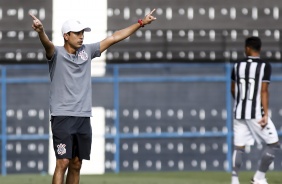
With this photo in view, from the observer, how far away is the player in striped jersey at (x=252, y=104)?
34.4 ft

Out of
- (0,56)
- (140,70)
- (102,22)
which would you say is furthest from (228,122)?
(0,56)

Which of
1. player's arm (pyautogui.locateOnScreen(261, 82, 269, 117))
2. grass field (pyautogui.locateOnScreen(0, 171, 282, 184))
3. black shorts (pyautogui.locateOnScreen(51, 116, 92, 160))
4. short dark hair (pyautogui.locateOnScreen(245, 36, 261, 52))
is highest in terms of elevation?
short dark hair (pyautogui.locateOnScreen(245, 36, 261, 52))

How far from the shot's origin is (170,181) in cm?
1262

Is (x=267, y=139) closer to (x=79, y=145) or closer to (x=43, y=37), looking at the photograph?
(x=79, y=145)

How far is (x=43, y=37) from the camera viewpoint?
775 centimetres

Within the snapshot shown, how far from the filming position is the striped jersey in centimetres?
1048

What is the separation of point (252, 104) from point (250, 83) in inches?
8.4

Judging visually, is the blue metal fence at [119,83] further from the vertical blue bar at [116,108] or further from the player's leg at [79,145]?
the player's leg at [79,145]

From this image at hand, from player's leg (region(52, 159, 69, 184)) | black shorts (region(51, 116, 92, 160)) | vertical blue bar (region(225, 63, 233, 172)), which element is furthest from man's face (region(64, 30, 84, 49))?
vertical blue bar (region(225, 63, 233, 172))

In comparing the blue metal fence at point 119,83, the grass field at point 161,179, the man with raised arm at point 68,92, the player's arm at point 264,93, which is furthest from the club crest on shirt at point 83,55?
the blue metal fence at point 119,83

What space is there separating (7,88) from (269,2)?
14.2 feet

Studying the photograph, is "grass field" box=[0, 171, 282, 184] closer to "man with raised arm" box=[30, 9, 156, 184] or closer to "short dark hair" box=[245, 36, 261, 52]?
"short dark hair" box=[245, 36, 261, 52]

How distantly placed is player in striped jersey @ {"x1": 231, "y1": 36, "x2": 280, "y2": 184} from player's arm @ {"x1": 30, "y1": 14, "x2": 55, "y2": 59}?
118 inches

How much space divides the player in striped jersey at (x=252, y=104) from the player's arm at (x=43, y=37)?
2986 millimetres
